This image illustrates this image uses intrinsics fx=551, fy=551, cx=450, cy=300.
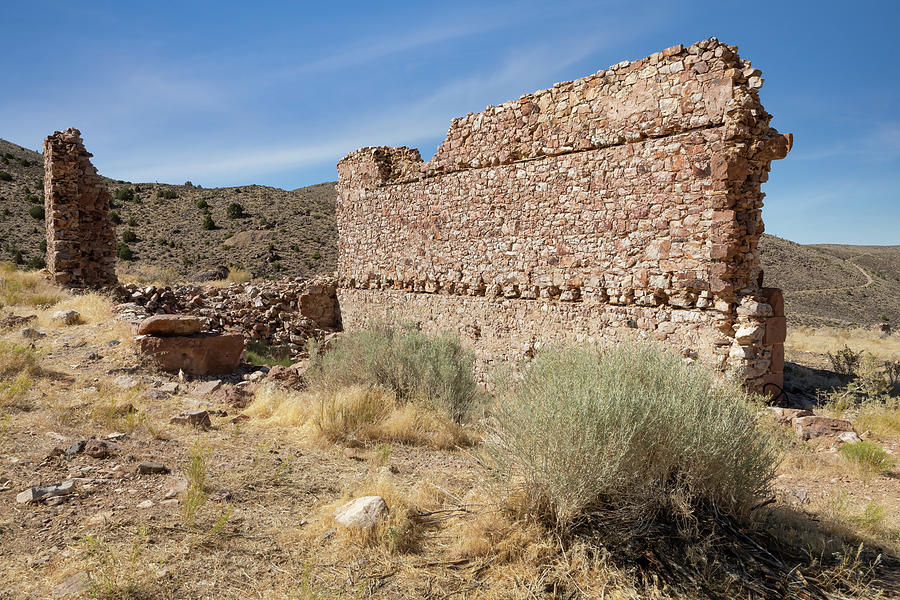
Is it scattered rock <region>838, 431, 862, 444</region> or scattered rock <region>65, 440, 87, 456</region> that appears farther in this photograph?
scattered rock <region>838, 431, 862, 444</region>

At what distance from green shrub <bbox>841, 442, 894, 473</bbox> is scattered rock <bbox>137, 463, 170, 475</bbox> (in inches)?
241

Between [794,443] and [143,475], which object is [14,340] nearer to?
[143,475]

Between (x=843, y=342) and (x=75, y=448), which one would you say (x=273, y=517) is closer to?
(x=75, y=448)

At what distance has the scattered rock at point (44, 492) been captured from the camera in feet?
12.0

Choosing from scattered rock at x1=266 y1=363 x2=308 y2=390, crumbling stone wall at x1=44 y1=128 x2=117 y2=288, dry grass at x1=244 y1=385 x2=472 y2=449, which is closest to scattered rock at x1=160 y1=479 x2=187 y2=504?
dry grass at x1=244 y1=385 x2=472 y2=449

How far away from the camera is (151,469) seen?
4.32 m

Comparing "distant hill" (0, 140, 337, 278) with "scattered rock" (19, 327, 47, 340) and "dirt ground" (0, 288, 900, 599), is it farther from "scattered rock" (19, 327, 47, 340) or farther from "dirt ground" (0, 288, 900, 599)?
"dirt ground" (0, 288, 900, 599)

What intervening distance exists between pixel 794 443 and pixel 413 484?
4.14 m

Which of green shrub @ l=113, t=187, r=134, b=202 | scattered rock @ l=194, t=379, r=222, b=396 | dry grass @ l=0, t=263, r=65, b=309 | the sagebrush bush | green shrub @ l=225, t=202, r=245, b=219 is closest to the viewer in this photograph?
the sagebrush bush

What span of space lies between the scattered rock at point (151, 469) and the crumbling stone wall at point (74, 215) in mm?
11304

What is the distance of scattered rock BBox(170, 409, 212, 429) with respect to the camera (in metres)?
5.75

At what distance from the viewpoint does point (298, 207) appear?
110 feet

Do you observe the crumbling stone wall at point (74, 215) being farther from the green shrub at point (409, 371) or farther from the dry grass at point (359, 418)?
the dry grass at point (359, 418)

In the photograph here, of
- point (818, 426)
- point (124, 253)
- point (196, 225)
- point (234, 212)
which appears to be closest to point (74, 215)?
point (124, 253)
